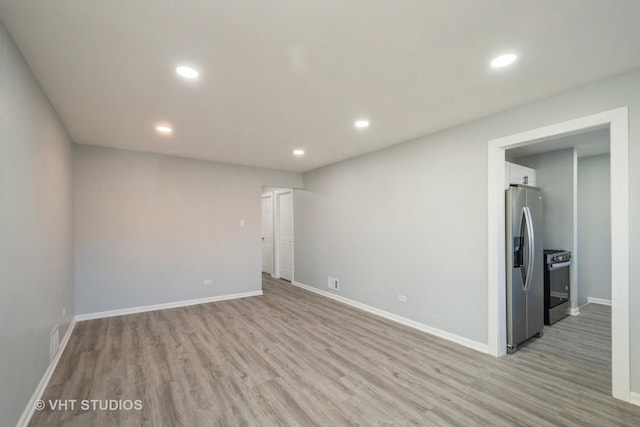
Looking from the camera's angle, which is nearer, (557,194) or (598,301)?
(557,194)

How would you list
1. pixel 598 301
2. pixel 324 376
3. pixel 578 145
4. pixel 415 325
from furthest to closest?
1. pixel 598 301
2. pixel 578 145
3. pixel 415 325
4. pixel 324 376

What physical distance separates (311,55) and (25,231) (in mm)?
2525

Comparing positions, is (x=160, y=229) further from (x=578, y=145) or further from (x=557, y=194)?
(x=578, y=145)

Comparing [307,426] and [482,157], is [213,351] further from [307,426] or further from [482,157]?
[482,157]

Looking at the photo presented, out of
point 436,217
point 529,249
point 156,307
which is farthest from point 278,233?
point 529,249

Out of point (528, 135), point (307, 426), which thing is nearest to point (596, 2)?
point (528, 135)

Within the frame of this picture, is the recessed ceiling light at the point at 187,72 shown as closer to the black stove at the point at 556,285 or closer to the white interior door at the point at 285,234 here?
the white interior door at the point at 285,234

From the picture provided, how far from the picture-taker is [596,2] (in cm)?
153

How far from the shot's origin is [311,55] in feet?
6.54

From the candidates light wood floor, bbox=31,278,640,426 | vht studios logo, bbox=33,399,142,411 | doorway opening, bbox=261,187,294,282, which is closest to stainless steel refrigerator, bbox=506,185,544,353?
light wood floor, bbox=31,278,640,426

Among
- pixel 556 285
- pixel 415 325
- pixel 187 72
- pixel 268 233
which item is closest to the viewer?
pixel 187 72

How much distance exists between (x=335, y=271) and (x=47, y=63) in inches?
184

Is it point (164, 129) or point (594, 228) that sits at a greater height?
point (164, 129)

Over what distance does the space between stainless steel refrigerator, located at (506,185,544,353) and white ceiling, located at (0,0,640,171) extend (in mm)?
1176
